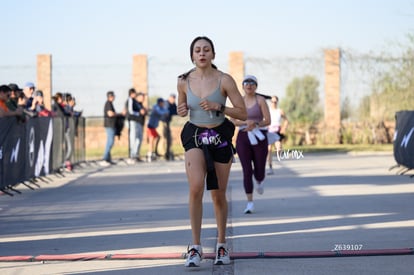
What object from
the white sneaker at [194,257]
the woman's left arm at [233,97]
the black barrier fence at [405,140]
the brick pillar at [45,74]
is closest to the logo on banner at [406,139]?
the black barrier fence at [405,140]

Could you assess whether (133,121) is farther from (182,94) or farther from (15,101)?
(182,94)

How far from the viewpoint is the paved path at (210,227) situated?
9641 millimetres

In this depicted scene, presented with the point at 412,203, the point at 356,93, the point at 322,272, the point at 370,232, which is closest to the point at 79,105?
the point at 356,93

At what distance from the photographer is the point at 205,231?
12.3m

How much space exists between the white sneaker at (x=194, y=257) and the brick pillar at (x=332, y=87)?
32.7 meters

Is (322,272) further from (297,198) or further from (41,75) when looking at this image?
(41,75)

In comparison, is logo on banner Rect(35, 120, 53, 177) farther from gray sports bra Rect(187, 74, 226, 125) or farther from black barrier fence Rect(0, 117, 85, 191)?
gray sports bra Rect(187, 74, 226, 125)

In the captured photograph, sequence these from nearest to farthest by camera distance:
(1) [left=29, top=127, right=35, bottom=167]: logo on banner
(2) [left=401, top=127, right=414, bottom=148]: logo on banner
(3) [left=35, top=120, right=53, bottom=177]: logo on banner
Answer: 1. (1) [left=29, top=127, right=35, bottom=167]: logo on banner
2. (3) [left=35, top=120, right=53, bottom=177]: logo on banner
3. (2) [left=401, top=127, right=414, bottom=148]: logo on banner

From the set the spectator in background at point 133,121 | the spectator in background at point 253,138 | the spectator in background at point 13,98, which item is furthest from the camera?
the spectator in background at point 133,121

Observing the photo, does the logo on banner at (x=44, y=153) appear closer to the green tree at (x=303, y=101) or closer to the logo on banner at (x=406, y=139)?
the logo on banner at (x=406, y=139)

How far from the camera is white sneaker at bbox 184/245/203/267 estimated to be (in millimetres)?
9484

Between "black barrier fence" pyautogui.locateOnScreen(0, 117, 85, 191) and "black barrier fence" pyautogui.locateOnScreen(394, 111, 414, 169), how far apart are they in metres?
7.24

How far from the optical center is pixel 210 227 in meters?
12.7

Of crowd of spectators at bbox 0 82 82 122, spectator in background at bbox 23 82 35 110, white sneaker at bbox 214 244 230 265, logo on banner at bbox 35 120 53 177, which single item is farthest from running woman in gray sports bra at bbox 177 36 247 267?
spectator in background at bbox 23 82 35 110
